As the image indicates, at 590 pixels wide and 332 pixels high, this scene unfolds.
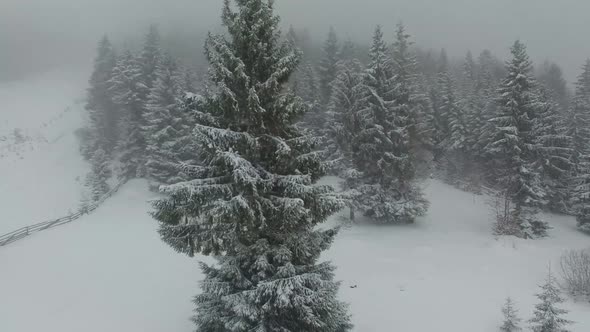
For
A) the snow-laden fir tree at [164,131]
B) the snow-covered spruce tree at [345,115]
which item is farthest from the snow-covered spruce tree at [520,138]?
the snow-laden fir tree at [164,131]

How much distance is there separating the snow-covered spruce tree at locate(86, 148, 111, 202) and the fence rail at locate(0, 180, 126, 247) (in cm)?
104

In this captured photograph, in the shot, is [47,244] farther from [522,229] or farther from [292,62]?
[522,229]

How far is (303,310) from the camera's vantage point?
32.1ft

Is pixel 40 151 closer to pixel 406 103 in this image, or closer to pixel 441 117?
pixel 406 103

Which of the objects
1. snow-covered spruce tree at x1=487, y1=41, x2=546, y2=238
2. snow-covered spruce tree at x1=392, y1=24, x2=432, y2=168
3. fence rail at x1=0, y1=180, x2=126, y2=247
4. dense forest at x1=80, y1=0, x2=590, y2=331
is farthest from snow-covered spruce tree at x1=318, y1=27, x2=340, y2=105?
fence rail at x1=0, y1=180, x2=126, y2=247

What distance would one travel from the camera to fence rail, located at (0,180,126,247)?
20.9 metres

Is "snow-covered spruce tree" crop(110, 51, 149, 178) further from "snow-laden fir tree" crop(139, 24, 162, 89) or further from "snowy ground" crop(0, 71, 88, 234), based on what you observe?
"snowy ground" crop(0, 71, 88, 234)

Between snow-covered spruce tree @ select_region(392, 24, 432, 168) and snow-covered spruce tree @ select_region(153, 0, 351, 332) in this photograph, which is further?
snow-covered spruce tree @ select_region(392, 24, 432, 168)

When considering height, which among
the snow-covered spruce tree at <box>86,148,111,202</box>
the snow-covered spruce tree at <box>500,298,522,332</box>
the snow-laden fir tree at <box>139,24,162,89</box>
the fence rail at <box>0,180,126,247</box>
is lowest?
the snow-covered spruce tree at <box>500,298,522,332</box>

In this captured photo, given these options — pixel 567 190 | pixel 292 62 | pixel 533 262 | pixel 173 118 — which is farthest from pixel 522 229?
pixel 173 118

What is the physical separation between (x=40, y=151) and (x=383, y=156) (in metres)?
45.6

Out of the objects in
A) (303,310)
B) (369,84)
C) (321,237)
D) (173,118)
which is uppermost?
(369,84)

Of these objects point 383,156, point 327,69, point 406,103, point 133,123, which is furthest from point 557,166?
point 133,123

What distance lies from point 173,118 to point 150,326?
24175 mm
